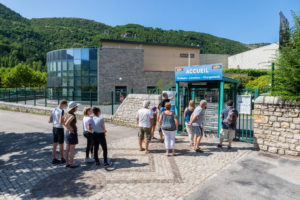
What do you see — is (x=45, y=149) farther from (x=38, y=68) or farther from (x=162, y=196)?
(x=38, y=68)

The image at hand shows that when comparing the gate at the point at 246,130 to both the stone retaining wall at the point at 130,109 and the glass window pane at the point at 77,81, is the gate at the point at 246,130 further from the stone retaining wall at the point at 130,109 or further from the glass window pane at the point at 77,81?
the glass window pane at the point at 77,81

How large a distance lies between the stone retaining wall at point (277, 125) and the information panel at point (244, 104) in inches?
14.7

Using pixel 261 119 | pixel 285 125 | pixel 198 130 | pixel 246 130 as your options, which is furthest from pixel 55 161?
pixel 285 125

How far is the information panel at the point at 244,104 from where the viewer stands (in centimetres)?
724

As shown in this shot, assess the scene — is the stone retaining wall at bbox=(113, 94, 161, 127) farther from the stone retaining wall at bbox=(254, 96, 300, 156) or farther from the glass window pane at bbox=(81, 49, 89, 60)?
the glass window pane at bbox=(81, 49, 89, 60)

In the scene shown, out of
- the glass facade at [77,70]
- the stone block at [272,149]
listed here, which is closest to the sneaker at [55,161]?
the stone block at [272,149]

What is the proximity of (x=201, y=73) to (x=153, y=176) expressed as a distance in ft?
15.4

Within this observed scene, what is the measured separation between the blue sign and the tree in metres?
1.87

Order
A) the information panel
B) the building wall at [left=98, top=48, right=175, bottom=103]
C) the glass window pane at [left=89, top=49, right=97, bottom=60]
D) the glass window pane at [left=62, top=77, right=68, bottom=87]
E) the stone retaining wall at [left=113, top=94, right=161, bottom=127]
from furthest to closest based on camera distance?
the glass window pane at [left=62, top=77, right=68, bottom=87]
the glass window pane at [left=89, top=49, right=97, bottom=60]
the building wall at [left=98, top=48, right=175, bottom=103]
the stone retaining wall at [left=113, top=94, right=161, bottom=127]
the information panel

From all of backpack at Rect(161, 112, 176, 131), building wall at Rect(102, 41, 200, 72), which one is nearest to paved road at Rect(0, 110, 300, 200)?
backpack at Rect(161, 112, 176, 131)

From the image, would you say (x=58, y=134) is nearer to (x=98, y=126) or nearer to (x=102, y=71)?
(x=98, y=126)

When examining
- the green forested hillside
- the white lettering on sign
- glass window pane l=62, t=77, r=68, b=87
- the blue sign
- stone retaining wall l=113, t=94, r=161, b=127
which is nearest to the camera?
the blue sign

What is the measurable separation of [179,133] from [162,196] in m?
5.32

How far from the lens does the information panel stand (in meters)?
7.24
